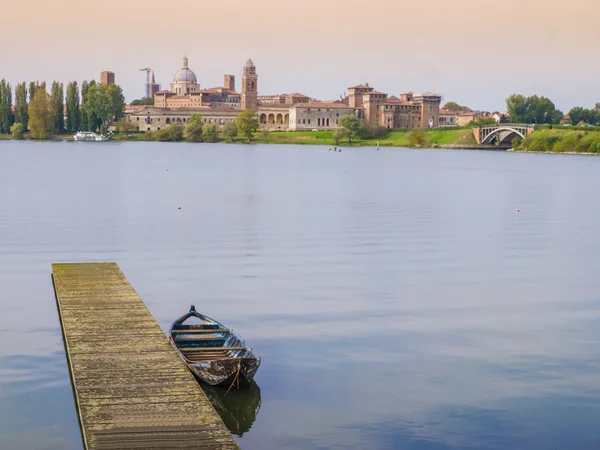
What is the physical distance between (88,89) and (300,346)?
125269 millimetres

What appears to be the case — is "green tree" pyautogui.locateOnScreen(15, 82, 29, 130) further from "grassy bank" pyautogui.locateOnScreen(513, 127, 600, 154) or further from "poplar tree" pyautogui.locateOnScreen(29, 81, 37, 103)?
"grassy bank" pyautogui.locateOnScreen(513, 127, 600, 154)

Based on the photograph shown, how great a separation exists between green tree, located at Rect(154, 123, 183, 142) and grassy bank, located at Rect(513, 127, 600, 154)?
56036mm

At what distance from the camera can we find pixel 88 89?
13500cm

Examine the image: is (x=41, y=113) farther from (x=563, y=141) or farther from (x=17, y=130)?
(x=563, y=141)

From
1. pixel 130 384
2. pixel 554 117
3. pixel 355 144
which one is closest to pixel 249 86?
pixel 355 144

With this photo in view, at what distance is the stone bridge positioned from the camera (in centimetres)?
12719

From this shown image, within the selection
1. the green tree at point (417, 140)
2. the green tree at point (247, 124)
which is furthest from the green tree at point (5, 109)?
the green tree at point (417, 140)

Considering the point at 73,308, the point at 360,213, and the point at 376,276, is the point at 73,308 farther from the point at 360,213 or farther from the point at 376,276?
the point at 360,213

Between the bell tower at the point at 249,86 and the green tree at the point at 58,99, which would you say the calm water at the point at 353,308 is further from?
the bell tower at the point at 249,86

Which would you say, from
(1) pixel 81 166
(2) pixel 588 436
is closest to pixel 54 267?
(2) pixel 588 436

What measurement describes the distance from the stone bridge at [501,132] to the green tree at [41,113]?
60.3 m

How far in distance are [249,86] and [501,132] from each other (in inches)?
2948

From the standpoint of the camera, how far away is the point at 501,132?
436 feet

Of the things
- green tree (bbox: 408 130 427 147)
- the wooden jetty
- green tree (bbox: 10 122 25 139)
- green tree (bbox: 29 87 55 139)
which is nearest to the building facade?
green tree (bbox: 408 130 427 147)
